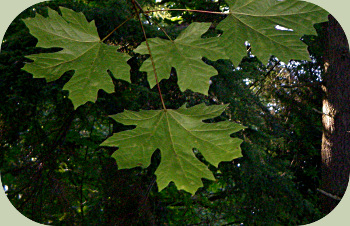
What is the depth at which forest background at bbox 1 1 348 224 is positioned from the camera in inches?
46.3

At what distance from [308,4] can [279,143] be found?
103 cm

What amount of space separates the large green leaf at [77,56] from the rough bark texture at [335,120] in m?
1.40

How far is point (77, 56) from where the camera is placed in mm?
418

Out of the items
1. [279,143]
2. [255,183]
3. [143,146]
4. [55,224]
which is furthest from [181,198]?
[143,146]

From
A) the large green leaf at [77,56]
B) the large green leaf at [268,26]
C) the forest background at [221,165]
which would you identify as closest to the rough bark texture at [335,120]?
the forest background at [221,165]

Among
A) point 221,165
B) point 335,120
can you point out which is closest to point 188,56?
point 221,165

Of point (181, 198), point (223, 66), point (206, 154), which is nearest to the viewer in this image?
point (206, 154)

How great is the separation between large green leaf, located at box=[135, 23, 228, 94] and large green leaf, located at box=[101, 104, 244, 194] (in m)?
0.04

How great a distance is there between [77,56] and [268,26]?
0.24 m

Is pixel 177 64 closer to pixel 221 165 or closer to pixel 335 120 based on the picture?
pixel 221 165

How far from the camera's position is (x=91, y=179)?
1.42 meters

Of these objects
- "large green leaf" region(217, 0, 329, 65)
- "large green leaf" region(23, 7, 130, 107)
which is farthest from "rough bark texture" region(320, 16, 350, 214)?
"large green leaf" region(23, 7, 130, 107)

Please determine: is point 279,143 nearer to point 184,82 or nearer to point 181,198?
point 181,198

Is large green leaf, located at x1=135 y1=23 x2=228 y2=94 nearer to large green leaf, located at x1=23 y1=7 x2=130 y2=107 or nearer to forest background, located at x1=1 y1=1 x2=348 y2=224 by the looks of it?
large green leaf, located at x1=23 y1=7 x2=130 y2=107
